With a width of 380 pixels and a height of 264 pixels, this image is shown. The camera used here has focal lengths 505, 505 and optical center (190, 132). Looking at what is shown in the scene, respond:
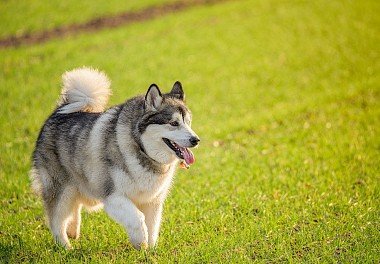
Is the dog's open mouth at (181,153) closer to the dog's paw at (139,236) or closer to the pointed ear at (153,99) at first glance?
the pointed ear at (153,99)

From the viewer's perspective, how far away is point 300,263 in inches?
213

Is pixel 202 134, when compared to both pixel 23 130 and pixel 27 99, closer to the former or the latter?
pixel 23 130

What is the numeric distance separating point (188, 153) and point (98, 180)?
1.10 meters

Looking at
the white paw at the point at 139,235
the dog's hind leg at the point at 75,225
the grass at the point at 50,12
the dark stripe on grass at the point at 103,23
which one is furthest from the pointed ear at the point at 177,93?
the grass at the point at 50,12

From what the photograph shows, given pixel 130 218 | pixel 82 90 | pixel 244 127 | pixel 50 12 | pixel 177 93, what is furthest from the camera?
pixel 50 12

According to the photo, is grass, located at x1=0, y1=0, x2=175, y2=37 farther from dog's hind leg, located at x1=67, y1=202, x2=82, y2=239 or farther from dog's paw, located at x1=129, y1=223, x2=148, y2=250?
dog's paw, located at x1=129, y1=223, x2=148, y2=250

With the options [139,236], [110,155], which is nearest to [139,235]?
[139,236]

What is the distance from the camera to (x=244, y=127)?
482 inches

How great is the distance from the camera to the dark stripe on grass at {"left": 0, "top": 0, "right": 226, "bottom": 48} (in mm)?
20328

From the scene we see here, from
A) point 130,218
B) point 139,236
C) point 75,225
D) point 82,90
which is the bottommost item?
point 75,225

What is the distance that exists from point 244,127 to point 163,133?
6809mm

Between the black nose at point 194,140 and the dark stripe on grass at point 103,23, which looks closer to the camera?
the black nose at point 194,140

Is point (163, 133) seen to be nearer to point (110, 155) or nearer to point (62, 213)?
point (110, 155)

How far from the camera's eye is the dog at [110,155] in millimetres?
5625
